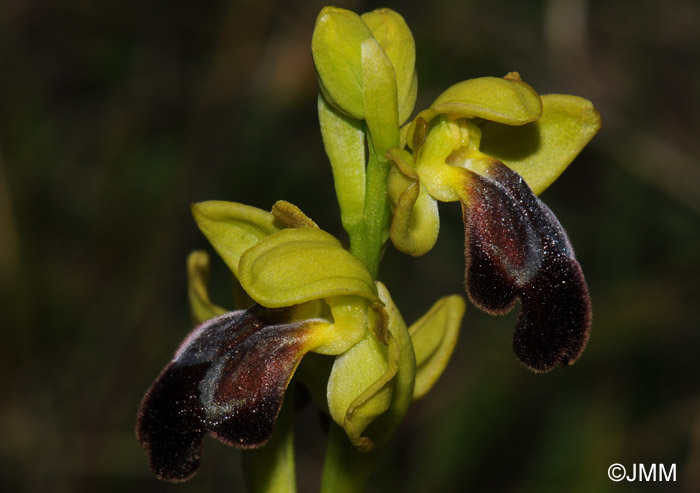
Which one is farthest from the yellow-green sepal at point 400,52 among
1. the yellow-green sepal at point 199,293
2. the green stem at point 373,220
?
the yellow-green sepal at point 199,293

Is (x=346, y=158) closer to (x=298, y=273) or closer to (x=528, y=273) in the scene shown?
(x=298, y=273)

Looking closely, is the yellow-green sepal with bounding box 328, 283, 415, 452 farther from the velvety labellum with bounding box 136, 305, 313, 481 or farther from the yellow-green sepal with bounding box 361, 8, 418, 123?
the yellow-green sepal with bounding box 361, 8, 418, 123

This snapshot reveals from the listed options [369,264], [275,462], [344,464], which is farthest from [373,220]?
[275,462]

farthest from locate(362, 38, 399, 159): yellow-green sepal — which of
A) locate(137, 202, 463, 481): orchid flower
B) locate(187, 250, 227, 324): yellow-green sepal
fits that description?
locate(187, 250, 227, 324): yellow-green sepal

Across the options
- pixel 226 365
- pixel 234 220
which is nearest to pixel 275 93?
pixel 234 220

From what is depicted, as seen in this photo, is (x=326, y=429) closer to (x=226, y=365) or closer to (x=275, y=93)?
(x=226, y=365)

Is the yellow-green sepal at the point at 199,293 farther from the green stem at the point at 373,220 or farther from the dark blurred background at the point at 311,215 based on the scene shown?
the dark blurred background at the point at 311,215
